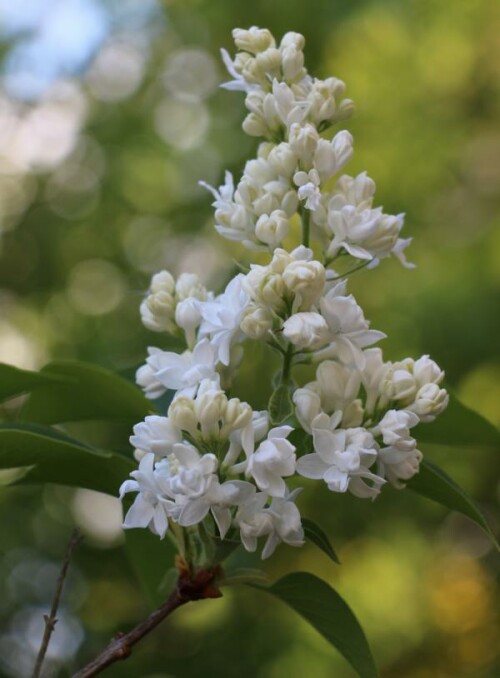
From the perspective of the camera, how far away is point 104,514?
7.06 feet

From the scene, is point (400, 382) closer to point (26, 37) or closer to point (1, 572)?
point (1, 572)

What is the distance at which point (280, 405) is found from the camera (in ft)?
2.02

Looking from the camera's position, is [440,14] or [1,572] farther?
[440,14]

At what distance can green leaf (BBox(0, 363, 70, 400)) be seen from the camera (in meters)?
0.68

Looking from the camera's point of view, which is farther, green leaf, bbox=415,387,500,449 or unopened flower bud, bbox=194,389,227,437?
green leaf, bbox=415,387,500,449

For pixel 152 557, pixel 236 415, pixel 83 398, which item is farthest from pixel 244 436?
pixel 152 557

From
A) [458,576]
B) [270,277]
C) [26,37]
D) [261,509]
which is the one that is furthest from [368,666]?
[26,37]

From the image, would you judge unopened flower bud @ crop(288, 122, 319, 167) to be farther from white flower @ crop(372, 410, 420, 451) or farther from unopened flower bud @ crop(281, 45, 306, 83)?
white flower @ crop(372, 410, 420, 451)

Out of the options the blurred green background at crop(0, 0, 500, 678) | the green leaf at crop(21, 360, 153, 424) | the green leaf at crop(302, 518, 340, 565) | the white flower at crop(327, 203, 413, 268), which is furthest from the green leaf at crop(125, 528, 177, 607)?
the blurred green background at crop(0, 0, 500, 678)

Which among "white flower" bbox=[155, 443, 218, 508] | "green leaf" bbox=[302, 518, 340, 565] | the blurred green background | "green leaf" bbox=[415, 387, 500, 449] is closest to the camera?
"white flower" bbox=[155, 443, 218, 508]

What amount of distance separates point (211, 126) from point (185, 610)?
1406mm

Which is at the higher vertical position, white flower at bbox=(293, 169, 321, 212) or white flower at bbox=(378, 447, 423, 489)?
white flower at bbox=(293, 169, 321, 212)

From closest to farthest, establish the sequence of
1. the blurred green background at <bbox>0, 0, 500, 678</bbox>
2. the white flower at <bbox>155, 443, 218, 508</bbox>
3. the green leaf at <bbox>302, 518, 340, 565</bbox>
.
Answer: the white flower at <bbox>155, 443, 218, 508</bbox> → the green leaf at <bbox>302, 518, 340, 565</bbox> → the blurred green background at <bbox>0, 0, 500, 678</bbox>

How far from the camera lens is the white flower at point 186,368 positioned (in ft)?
1.96
